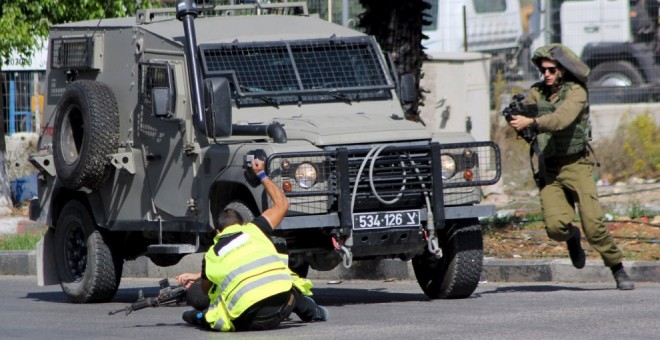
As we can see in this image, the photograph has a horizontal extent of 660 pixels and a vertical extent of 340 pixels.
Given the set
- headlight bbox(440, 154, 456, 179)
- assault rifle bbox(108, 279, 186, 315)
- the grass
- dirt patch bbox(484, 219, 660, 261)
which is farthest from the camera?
the grass

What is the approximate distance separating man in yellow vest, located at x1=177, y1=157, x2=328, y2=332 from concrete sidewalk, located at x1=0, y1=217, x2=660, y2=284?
11.5ft

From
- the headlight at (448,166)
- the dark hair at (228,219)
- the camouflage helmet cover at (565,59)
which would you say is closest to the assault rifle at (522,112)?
the camouflage helmet cover at (565,59)

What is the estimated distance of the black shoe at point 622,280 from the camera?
10383 millimetres

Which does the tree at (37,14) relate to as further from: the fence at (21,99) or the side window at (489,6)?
the side window at (489,6)

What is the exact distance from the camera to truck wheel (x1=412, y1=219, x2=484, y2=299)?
1013cm

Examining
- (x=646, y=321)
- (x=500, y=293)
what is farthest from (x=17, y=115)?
(x=646, y=321)

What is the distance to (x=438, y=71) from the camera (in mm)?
17844

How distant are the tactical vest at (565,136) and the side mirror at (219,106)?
2.45 m

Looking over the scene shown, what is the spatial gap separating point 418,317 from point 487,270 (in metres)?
3.12

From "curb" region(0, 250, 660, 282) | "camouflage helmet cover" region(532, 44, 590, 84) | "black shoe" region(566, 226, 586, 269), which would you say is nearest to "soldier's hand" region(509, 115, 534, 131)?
"camouflage helmet cover" region(532, 44, 590, 84)

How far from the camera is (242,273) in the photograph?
8.32 meters

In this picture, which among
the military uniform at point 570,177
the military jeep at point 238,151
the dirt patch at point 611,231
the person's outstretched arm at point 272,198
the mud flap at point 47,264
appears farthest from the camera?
the dirt patch at point 611,231

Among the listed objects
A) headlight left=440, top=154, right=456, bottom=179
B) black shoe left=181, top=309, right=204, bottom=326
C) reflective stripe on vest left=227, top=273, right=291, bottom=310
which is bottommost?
black shoe left=181, top=309, right=204, bottom=326

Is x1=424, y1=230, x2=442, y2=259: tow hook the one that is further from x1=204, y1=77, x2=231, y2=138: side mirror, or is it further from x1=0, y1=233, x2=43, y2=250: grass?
x1=0, y1=233, x2=43, y2=250: grass
